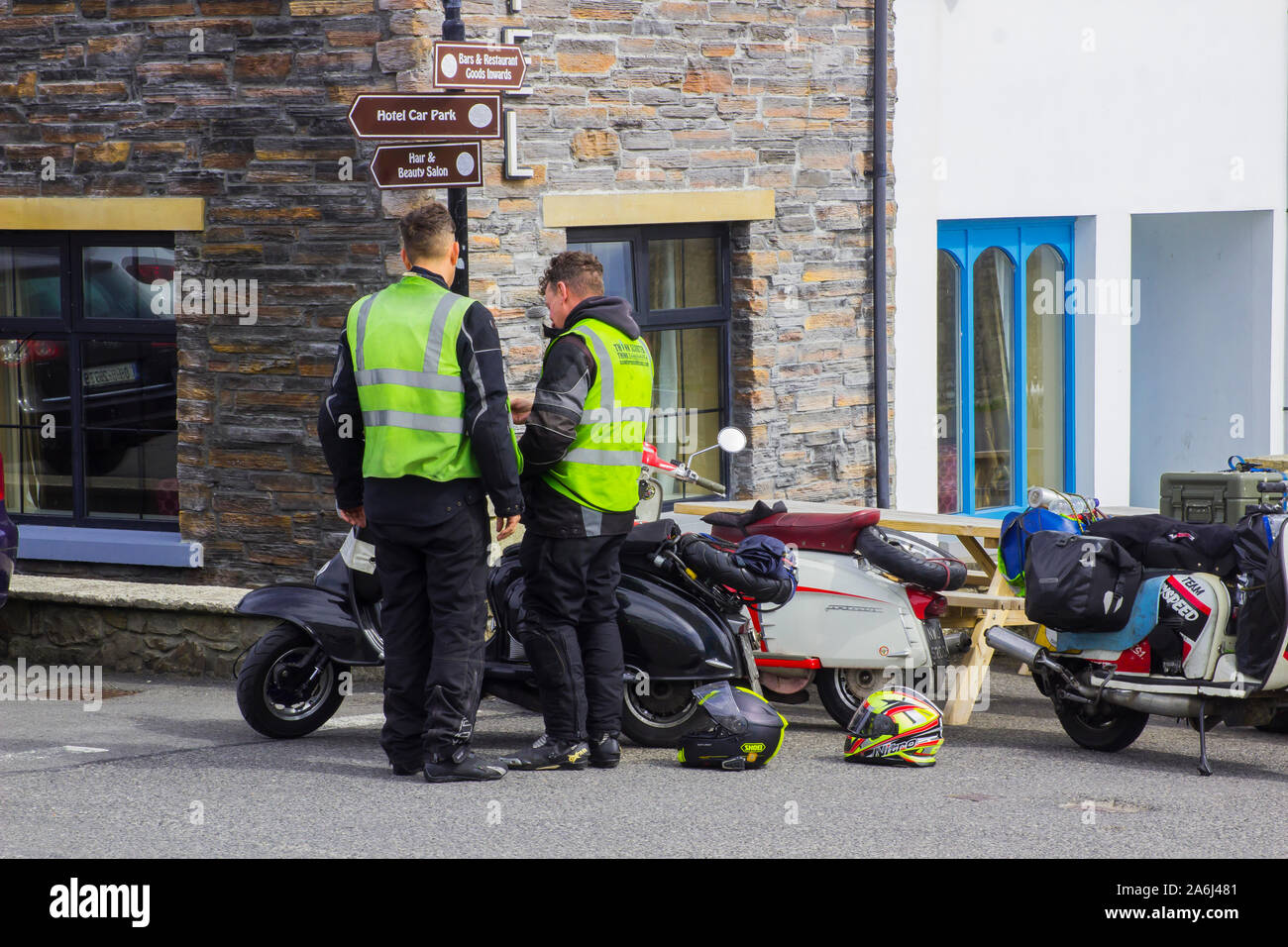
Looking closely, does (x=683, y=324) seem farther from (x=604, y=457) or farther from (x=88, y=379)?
(x=604, y=457)

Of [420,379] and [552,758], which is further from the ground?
[420,379]

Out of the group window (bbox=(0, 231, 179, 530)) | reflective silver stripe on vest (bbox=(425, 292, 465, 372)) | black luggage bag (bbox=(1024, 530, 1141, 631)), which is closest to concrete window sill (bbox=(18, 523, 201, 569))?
window (bbox=(0, 231, 179, 530))

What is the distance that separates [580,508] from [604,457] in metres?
0.23

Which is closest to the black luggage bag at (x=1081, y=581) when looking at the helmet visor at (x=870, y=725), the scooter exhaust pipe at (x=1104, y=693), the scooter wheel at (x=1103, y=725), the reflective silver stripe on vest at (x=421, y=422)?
the scooter exhaust pipe at (x=1104, y=693)

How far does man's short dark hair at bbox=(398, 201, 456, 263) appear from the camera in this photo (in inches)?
257

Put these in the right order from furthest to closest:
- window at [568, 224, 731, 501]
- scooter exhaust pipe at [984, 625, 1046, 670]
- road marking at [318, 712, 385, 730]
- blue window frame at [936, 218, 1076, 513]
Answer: blue window frame at [936, 218, 1076, 513]
window at [568, 224, 731, 501]
road marking at [318, 712, 385, 730]
scooter exhaust pipe at [984, 625, 1046, 670]

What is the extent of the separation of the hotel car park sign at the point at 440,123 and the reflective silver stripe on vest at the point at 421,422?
6.17 feet

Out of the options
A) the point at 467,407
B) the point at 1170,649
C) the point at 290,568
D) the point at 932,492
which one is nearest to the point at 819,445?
the point at 932,492

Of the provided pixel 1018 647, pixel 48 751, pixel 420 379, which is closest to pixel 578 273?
pixel 420 379

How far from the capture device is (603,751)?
6.81 metres

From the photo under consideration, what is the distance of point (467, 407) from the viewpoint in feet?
21.0

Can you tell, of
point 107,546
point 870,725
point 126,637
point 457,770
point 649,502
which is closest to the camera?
point 457,770

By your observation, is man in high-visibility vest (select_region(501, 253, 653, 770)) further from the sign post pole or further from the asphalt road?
the sign post pole

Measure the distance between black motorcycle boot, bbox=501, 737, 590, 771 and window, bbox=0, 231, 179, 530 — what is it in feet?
13.7
